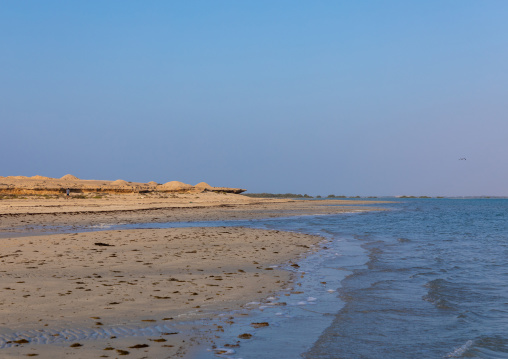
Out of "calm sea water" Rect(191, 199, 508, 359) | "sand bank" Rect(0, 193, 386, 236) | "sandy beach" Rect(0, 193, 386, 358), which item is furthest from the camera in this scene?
"sand bank" Rect(0, 193, 386, 236)

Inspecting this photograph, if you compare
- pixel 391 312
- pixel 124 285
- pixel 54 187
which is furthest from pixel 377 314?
pixel 54 187

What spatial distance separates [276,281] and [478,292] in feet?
16.1

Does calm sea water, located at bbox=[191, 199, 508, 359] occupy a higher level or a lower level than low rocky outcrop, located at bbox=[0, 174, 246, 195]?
lower

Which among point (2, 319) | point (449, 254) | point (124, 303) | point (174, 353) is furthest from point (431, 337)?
point (449, 254)

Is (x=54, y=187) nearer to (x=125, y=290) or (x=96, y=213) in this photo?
(x=96, y=213)

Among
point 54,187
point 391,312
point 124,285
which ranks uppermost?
point 54,187

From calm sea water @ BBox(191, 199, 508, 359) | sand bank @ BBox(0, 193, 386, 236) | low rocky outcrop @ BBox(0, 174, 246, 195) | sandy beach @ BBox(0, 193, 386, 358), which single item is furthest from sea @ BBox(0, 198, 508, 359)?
low rocky outcrop @ BBox(0, 174, 246, 195)

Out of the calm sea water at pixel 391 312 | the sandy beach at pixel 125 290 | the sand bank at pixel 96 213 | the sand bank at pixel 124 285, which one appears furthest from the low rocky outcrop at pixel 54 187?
the calm sea water at pixel 391 312

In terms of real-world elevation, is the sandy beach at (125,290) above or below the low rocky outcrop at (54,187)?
below

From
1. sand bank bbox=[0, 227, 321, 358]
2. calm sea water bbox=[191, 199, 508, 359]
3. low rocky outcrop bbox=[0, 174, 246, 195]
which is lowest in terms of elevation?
calm sea water bbox=[191, 199, 508, 359]

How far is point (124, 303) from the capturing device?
837cm

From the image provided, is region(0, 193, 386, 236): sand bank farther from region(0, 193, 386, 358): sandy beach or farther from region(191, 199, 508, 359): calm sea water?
region(191, 199, 508, 359): calm sea water

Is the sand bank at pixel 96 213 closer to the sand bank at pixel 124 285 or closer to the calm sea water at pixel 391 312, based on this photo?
the sand bank at pixel 124 285

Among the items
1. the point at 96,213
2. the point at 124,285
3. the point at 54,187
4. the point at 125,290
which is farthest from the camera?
the point at 54,187
